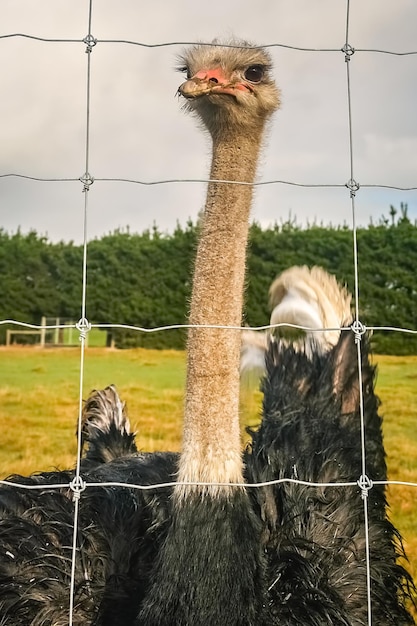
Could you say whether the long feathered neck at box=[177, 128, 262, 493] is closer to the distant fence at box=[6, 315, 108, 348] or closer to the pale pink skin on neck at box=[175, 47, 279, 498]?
the pale pink skin on neck at box=[175, 47, 279, 498]

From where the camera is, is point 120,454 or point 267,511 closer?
point 267,511

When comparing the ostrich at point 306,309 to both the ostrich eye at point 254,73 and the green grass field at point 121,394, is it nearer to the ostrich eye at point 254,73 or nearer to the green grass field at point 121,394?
the ostrich eye at point 254,73

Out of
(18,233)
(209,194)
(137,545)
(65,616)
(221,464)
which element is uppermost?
(18,233)

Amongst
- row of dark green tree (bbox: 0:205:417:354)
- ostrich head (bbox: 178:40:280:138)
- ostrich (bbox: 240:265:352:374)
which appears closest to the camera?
ostrich head (bbox: 178:40:280:138)

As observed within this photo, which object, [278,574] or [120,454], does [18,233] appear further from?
[278,574]

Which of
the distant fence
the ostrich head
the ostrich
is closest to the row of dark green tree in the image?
the distant fence

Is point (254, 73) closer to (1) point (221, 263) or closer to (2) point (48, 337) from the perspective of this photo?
(1) point (221, 263)

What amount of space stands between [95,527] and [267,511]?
1.47 feet

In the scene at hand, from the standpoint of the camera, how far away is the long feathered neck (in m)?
1.92

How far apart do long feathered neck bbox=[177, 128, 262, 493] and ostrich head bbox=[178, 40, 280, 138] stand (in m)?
0.11

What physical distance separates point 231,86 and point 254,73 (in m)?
0.09

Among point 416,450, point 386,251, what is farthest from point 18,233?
point 416,450

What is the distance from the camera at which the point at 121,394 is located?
912 cm

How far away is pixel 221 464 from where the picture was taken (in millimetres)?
1921
